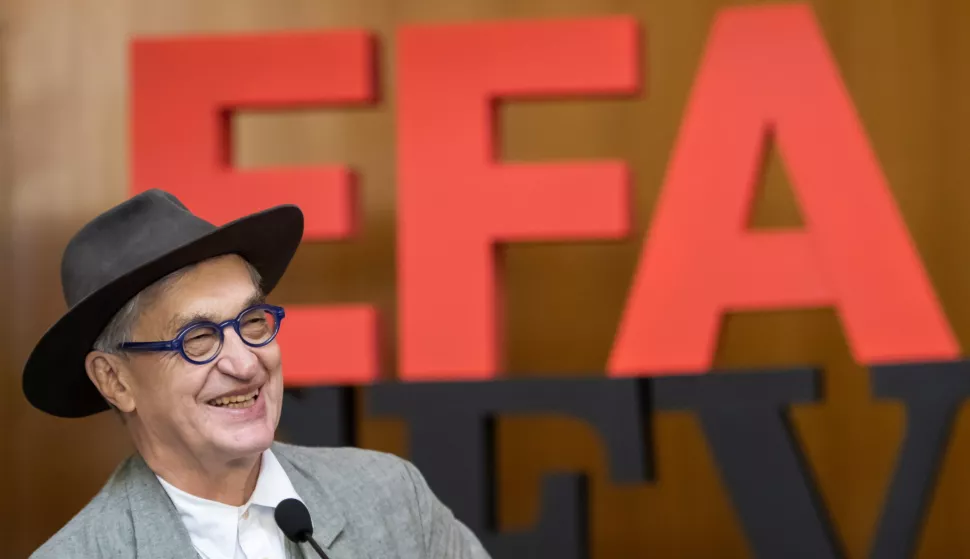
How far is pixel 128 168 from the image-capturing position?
139 inches

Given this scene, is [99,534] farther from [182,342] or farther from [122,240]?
[122,240]

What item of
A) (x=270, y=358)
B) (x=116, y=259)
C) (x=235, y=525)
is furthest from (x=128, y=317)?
(x=235, y=525)

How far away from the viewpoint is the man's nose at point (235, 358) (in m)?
1.50

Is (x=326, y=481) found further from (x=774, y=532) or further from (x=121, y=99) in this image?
(x=121, y=99)

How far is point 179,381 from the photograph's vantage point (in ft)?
4.94

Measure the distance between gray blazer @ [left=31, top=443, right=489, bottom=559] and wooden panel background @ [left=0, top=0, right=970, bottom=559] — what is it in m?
1.47

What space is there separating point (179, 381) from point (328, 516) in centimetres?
27

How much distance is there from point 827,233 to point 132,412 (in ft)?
5.41

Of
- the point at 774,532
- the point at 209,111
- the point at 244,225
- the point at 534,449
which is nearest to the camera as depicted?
the point at 244,225

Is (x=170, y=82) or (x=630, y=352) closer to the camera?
(x=630, y=352)

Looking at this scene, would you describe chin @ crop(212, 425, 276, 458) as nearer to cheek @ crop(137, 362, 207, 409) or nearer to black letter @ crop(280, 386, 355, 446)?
cheek @ crop(137, 362, 207, 409)

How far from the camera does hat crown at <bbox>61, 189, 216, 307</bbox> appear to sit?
1.51 meters

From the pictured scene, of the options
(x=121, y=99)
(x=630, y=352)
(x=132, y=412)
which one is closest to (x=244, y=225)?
(x=132, y=412)

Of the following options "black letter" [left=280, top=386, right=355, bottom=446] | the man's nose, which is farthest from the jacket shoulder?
"black letter" [left=280, top=386, right=355, bottom=446]
